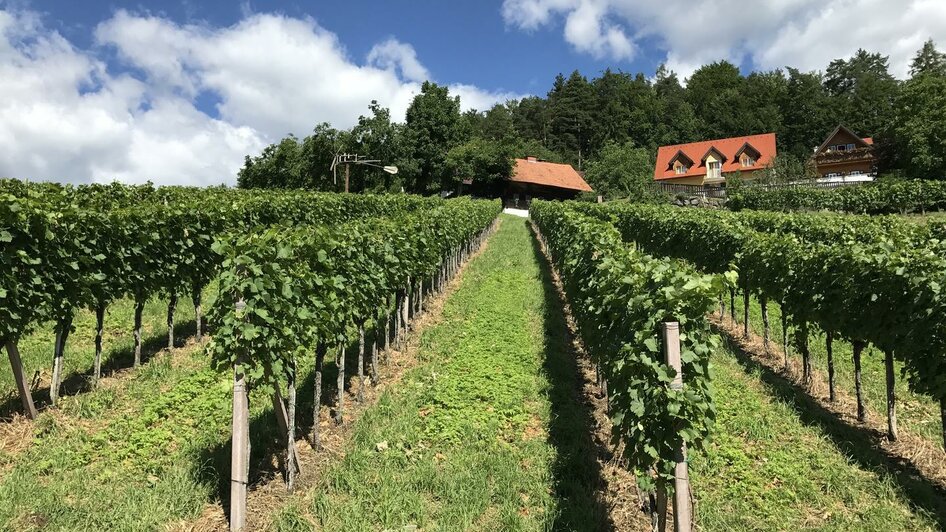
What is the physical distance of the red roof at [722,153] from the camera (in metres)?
63.5

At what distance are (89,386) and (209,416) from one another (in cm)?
210

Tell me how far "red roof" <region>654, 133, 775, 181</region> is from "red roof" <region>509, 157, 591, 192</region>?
1385cm

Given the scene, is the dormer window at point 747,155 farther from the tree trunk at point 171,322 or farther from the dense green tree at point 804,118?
the tree trunk at point 171,322

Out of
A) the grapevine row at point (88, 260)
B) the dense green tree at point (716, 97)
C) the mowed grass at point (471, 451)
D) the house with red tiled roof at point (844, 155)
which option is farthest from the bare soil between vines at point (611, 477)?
the dense green tree at point (716, 97)

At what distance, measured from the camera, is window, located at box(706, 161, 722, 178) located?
211 feet

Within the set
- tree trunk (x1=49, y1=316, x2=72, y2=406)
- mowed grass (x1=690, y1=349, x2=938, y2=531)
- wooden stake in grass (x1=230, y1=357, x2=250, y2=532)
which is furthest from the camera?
tree trunk (x1=49, y1=316, x2=72, y2=406)

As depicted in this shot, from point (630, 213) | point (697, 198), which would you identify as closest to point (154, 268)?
point (630, 213)

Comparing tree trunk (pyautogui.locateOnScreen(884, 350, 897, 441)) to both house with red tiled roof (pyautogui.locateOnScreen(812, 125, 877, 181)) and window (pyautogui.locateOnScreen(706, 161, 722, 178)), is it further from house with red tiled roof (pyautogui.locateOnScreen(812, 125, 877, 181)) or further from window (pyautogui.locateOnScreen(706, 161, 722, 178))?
window (pyautogui.locateOnScreen(706, 161, 722, 178))

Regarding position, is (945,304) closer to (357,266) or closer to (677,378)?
(677,378)

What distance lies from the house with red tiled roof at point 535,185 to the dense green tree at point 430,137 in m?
7.03

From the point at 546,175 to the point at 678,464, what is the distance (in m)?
58.4

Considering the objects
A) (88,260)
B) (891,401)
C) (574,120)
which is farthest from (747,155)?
(88,260)

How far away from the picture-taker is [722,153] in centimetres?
6519

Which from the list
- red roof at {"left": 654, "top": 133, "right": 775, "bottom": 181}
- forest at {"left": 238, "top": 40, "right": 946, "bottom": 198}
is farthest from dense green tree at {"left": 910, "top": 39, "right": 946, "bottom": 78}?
red roof at {"left": 654, "top": 133, "right": 775, "bottom": 181}
